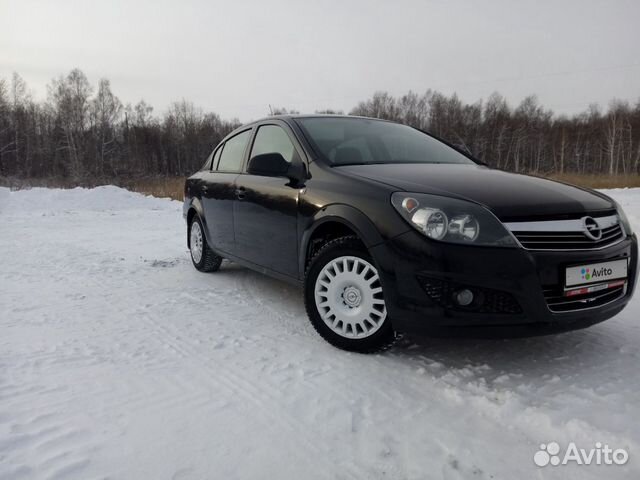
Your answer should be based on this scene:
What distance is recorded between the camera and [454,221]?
2.42 metres

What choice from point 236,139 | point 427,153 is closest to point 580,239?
point 427,153

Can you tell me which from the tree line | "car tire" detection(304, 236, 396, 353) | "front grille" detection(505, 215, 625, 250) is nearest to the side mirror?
"car tire" detection(304, 236, 396, 353)

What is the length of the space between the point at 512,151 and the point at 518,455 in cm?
6706

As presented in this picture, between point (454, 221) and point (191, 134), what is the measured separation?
73890 millimetres

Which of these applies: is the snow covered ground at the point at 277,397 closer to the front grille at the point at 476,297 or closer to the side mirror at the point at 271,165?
the front grille at the point at 476,297

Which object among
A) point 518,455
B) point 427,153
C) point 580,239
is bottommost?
point 518,455

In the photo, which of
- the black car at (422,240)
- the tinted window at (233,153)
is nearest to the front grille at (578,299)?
the black car at (422,240)

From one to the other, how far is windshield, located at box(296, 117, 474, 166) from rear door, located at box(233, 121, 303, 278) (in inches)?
9.1

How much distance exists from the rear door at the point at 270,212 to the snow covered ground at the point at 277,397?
49cm

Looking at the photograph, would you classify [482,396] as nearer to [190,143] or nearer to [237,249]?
[237,249]

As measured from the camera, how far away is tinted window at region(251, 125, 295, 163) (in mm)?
3612

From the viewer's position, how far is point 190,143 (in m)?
70.4

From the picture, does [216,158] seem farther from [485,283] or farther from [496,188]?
[485,283]

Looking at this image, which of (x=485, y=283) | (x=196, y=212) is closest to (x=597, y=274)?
(x=485, y=283)
